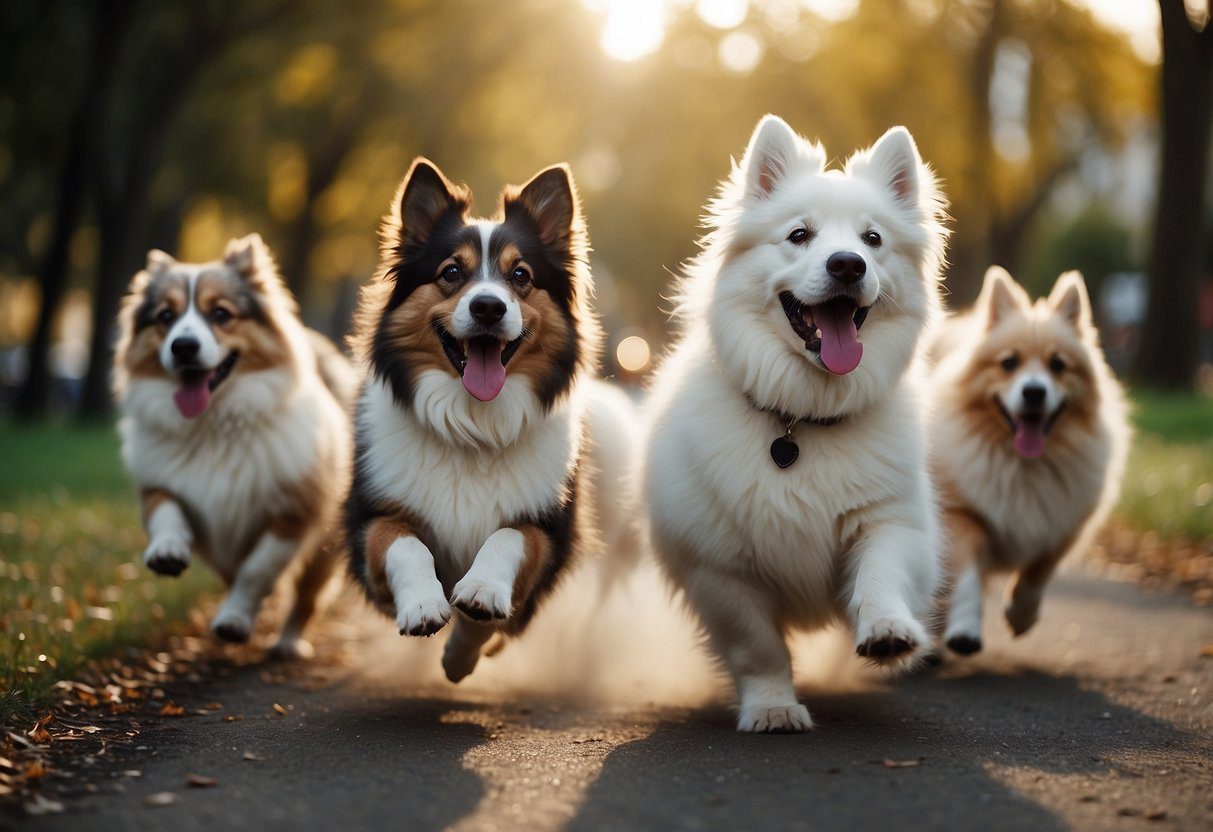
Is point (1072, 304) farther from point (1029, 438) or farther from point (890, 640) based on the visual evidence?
point (890, 640)

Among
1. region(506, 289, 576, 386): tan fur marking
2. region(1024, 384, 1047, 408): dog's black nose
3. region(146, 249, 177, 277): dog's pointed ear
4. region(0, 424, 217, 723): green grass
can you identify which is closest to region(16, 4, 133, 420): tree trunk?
region(0, 424, 217, 723): green grass

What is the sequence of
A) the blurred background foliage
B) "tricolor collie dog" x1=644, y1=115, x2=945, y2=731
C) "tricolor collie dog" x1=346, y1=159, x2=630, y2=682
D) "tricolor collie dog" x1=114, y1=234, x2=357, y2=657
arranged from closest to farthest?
1. "tricolor collie dog" x1=644, y1=115, x2=945, y2=731
2. "tricolor collie dog" x1=346, y1=159, x2=630, y2=682
3. "tricolor collie dog" x1=114, y1=234, x2=357, y2=657
4. the blurred background foliage

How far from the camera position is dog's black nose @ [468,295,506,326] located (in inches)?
194

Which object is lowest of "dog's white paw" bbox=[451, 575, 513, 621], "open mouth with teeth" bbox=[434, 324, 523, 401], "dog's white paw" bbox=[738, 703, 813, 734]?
"dog's white paw" bbox=[738, 703, 813, 734]

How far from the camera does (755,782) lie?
12.6 feet

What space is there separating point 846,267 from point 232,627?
339 cm

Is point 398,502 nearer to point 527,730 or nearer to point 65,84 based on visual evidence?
point 527,730

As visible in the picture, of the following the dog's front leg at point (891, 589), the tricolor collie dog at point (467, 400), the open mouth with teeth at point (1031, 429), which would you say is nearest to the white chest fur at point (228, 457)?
the tricolor collie dog at point (467, 400)

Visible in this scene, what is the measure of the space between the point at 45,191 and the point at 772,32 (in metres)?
17.5

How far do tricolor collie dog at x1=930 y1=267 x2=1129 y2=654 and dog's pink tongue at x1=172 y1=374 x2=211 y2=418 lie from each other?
3821 millimetres

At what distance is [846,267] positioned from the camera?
462cm

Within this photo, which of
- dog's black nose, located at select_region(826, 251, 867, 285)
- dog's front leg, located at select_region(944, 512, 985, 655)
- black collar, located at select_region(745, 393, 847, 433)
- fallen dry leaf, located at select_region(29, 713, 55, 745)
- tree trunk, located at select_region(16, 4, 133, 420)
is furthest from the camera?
tree trunk, located at select_region(16, 4, 133, 420)

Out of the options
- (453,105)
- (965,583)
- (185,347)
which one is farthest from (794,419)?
(453,105)

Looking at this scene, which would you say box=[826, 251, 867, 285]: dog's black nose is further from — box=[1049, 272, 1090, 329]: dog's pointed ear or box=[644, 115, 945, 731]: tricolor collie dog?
box=[1049, 272, 1090, 329]: dog's pointed ear
